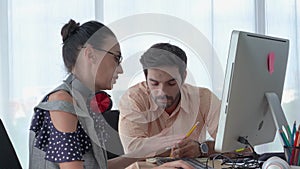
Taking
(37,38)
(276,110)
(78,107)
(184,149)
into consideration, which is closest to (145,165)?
(184,149)

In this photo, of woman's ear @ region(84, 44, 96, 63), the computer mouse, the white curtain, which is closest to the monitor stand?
the computer mouse

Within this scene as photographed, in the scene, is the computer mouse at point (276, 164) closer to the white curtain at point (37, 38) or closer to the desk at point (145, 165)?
the desk at point (145, 165)

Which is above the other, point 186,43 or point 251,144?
point 186,43

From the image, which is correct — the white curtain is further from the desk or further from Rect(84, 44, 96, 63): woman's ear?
Rect(84, 44, 96, 63): woman's ear

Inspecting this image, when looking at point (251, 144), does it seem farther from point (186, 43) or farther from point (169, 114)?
point (169, 114)

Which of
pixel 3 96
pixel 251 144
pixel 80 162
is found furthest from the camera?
pixel 3 96

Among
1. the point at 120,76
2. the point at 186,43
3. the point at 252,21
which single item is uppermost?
the point at 252,21

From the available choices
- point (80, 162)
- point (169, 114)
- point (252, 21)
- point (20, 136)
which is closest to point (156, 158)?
point (169, 114)

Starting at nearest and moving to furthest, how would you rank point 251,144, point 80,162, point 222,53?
point 80,162 < point 251,144 < point 222,53

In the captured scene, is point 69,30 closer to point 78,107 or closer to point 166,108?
point 78,107

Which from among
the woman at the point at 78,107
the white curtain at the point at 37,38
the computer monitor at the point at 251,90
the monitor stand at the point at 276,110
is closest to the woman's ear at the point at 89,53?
the woman at the point at 78,107

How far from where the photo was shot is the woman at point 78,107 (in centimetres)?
115

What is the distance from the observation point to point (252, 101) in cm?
118

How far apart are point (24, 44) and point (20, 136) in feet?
1.86
